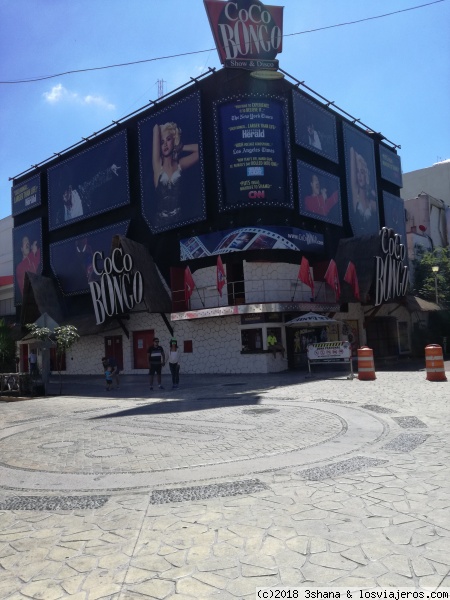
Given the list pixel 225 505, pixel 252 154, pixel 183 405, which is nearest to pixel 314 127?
pixel 252 154

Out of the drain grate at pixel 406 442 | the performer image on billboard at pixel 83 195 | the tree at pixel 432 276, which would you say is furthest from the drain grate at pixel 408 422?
the tree at pixel 432 276

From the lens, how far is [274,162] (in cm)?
2642

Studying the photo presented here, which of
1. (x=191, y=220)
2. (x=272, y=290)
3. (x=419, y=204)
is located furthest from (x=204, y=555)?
(x=419, y=204)

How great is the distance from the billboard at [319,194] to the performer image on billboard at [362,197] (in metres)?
2.41

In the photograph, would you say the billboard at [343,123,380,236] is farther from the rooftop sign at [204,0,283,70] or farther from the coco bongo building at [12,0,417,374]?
the rooftop sign at [204,0,283,70]

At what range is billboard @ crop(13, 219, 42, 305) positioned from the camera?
38.5 m

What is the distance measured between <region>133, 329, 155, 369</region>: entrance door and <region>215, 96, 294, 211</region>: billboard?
9.07 m

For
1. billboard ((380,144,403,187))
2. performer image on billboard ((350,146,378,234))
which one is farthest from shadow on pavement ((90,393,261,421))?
billboard ((380,144,403,187))

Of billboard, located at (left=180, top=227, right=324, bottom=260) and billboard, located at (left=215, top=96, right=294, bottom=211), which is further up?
billboard, located at (left=215, top=96, right=294, bottom=211)

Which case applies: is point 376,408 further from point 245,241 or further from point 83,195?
point 83,195

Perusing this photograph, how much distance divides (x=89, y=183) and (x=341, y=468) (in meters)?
31.7

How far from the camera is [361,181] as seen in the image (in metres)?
35.0

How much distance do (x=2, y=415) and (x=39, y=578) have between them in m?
11.5

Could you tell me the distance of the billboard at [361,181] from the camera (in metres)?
33.5
